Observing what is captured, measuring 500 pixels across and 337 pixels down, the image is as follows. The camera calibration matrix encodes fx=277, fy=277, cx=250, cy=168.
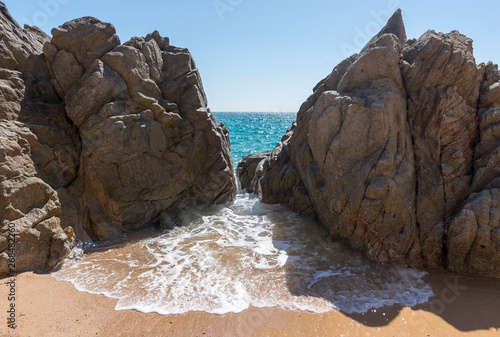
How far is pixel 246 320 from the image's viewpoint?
545 centimetres

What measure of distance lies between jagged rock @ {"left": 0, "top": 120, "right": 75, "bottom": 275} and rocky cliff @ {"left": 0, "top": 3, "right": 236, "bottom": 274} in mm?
25

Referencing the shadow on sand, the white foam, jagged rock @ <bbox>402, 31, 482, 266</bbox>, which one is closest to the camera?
the shadow on sand

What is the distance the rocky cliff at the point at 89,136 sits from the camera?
7.26 m

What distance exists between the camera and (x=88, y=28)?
9.84 metres

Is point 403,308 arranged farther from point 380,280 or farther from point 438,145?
point 438,145

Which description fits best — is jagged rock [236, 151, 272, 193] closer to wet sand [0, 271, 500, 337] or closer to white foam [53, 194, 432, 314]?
white foam [53, 194, 432, 314]

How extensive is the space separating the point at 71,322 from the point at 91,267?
7.20 feet

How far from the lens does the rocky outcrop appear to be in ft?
23.0

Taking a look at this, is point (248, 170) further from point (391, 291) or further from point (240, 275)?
point (391, 291)

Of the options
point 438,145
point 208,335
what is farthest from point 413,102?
point 208,335

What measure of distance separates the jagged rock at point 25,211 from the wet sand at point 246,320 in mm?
890

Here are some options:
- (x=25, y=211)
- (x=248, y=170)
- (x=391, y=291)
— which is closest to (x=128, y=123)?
(x=25, y=211)

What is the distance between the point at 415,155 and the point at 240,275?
6.07 m

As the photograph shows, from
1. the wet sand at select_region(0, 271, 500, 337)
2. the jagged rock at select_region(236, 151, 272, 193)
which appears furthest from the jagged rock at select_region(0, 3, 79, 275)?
the jagged rock at select_region(236, 151, 272, 193)
